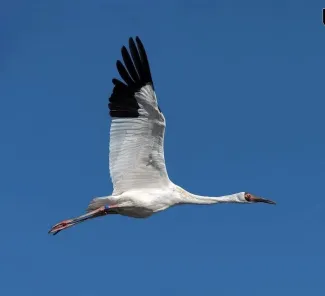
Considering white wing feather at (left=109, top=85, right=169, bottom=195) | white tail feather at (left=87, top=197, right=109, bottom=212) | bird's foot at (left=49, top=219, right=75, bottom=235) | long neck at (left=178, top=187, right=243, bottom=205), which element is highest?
white wing feather at (left=109, top=85, right=169, bottom=195)

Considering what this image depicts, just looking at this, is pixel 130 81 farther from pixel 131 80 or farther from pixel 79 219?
pixel 79 219

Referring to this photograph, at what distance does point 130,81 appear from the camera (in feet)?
88.3

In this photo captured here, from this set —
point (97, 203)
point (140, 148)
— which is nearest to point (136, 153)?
point (140, 148)

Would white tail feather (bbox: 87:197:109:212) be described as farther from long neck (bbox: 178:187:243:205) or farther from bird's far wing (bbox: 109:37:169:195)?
long neck (bbox: 178:187:243:205)

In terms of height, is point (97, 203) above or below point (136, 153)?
below

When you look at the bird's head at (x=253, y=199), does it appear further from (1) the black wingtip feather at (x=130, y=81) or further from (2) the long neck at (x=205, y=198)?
(1) the black wingtip feather at (x=130, y=81)

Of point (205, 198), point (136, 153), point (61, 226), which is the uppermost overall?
point (136, 153)

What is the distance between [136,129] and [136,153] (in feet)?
2.40

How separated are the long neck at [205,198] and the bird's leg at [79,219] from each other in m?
2.07

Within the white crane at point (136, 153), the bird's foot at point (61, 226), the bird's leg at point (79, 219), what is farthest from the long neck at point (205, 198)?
the bird's foot at point (61, 226)

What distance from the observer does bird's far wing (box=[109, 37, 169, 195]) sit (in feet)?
87.8

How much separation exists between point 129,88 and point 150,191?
2.92 meters

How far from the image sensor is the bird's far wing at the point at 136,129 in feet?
87.8

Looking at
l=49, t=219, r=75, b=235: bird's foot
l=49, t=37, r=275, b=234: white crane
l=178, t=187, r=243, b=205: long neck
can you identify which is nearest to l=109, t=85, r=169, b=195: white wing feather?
l=49, t=37, r=275, b=234: white crane
